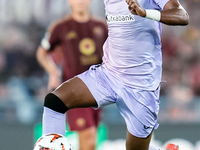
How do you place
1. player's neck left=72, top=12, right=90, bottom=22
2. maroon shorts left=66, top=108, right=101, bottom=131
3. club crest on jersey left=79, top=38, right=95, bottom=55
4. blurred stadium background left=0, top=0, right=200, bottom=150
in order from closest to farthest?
maroon shorts left=66, top=108, right=101, bottom=131 → club crest on jersey left=79, top=38, right=95, bottom=55 → player's neck left=72, top=12, right=90, bottom=22 → blurred stadium background left=0, top=0, right=200, bottom=150

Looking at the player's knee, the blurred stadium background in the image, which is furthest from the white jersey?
the blurred stadium background

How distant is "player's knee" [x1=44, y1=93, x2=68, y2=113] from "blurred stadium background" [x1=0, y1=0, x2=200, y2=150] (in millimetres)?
2458

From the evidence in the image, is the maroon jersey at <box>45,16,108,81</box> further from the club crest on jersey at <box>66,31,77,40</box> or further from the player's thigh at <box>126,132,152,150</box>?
the player's thigh at <box>126,132,152,150</box>

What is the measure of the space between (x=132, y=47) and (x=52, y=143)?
1067mm

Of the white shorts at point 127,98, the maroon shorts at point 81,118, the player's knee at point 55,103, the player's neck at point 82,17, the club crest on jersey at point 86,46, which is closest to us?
the player's knee at point 55,103

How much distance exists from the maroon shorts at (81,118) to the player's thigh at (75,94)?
2210mm

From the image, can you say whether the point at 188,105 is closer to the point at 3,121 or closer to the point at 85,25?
the point at 85,25

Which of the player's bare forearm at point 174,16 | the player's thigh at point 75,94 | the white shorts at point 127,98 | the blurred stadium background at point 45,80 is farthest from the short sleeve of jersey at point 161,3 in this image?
the blurred stadium background at point 45,80

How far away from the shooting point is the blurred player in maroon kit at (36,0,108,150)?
5973mm

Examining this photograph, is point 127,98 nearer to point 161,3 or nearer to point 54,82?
point 161,3

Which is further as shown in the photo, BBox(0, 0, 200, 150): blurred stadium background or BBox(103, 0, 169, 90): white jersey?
BBox(0, 0, 200, 150): blurred stadium background

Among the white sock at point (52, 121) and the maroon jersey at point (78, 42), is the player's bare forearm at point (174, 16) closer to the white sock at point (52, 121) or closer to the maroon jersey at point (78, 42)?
the white sock at point (52, 121)

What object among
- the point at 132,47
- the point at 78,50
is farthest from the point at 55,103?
the point at 78,50

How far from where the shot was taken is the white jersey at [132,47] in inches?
145
